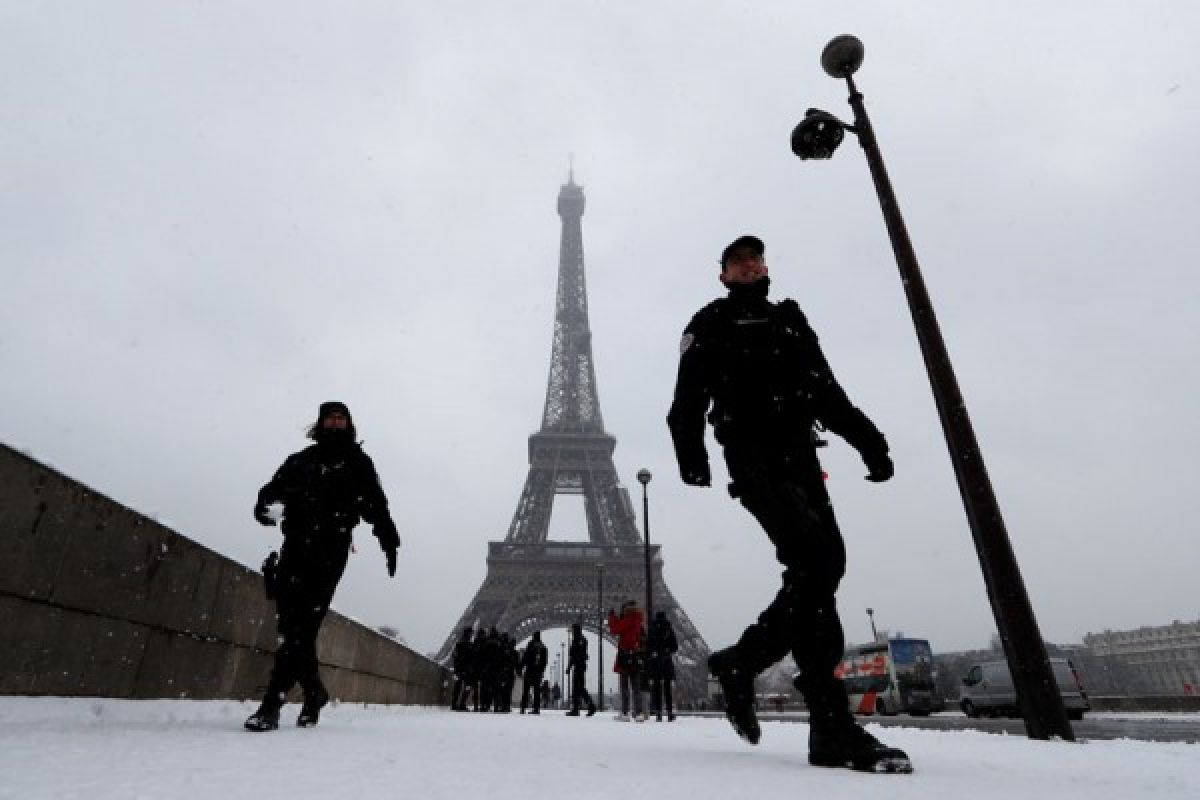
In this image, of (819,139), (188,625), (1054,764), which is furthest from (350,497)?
(819,139)

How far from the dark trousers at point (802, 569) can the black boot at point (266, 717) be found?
255cm

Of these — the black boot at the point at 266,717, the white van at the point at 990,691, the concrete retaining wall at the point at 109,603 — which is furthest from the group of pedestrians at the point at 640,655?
the white van at the point at 990,691

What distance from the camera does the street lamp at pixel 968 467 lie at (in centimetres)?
447

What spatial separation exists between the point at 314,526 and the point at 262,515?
33 cm

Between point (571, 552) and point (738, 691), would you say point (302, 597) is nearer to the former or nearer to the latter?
point (738, 691)

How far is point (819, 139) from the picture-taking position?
20.4 ft

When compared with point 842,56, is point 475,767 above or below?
below

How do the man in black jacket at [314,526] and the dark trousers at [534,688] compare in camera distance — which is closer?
the man in black jacket at [314,526]


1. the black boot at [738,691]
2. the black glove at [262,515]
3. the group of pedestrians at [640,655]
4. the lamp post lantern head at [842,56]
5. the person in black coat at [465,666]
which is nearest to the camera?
the black boot at [738,691]

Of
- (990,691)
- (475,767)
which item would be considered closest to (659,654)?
(475,767)

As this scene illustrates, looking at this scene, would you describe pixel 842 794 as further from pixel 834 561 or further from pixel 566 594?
pixel 566 594

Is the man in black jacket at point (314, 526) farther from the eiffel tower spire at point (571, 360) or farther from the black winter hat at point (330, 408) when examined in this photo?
the eiffel tower spire at point (571, 360)

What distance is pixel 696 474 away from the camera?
124 inches

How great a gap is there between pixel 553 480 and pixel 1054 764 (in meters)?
52.3
